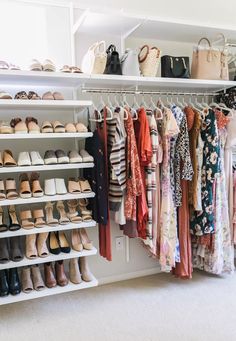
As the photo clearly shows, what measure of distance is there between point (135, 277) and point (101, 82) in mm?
1587

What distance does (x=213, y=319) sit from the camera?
75.1 inches

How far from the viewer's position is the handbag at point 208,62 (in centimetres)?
225

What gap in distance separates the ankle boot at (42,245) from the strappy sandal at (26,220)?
0.38ft

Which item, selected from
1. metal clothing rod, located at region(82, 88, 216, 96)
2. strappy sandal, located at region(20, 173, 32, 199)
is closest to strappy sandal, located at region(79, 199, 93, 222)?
strappy sandal, located at region(20, 173, 32, 199)

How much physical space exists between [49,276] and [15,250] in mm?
286

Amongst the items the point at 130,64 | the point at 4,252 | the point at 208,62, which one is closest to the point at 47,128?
the point at 130,64

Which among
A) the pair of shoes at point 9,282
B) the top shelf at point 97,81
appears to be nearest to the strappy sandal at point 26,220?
the pair of shoes at point 9,282

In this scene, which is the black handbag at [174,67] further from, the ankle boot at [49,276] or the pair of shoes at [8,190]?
the ankle boot at [49,276]

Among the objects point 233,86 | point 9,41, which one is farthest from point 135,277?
point 9,41

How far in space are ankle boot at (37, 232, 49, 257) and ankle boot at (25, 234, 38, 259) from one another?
0.09 ft

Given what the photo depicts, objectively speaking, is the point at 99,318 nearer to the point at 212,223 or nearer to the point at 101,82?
the point at 212,223

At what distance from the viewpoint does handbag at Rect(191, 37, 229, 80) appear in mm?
2250

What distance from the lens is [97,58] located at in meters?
1.94

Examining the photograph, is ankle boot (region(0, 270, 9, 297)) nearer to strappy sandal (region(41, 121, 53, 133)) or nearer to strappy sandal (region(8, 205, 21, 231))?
strappy sandal (region(8, 205, 21, 231))
